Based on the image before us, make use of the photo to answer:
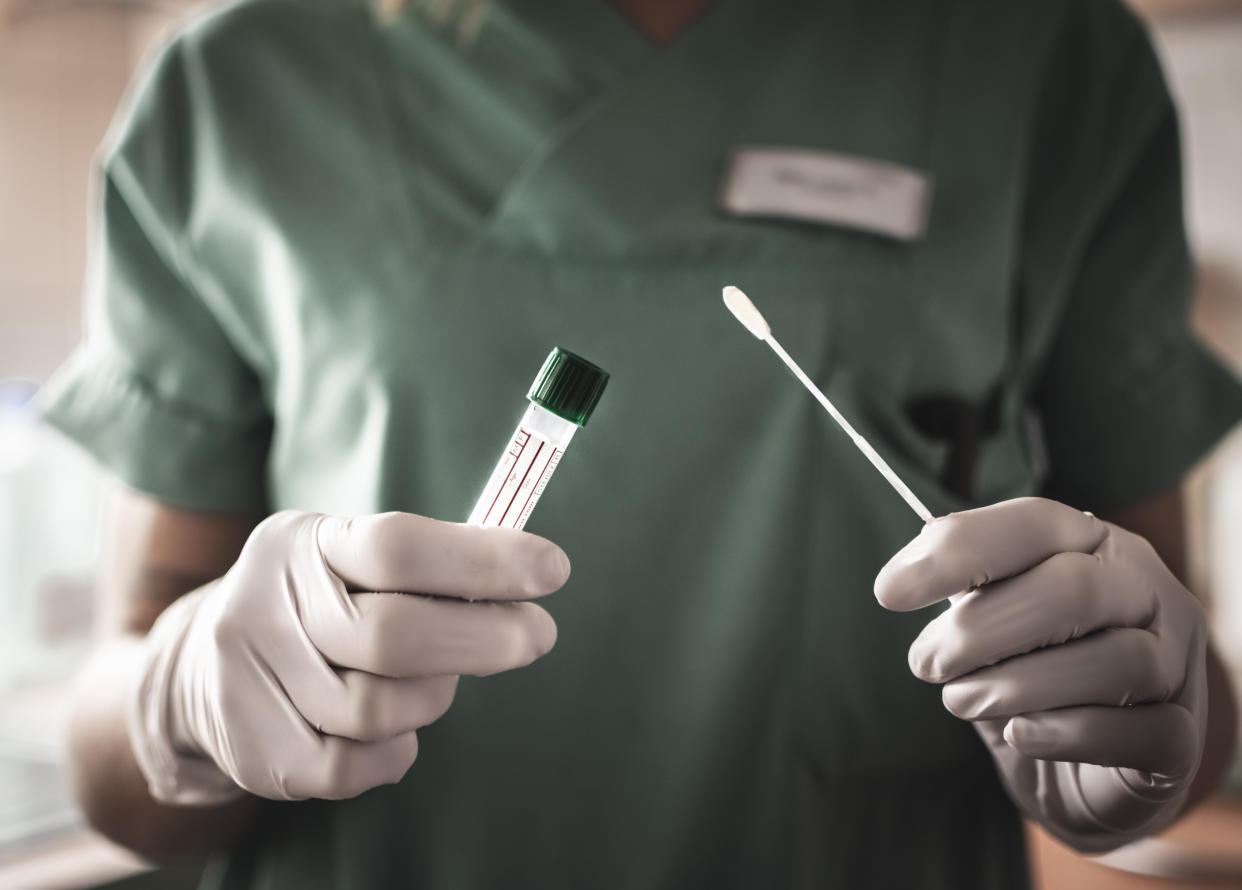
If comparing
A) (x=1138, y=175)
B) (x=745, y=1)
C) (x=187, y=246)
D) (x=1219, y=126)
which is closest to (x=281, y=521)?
(x=187, y=246)

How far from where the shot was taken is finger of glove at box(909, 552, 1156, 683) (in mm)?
335

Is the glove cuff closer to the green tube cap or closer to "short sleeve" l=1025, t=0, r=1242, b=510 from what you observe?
the green tube cap

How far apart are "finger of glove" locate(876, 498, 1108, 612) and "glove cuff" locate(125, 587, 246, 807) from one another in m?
0.29

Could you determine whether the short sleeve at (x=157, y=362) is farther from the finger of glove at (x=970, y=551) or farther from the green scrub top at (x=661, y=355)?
the finger of glove at (x=970, y=551)

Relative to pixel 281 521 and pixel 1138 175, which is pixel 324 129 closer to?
pixel 281 521

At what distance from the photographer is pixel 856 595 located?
471 mm

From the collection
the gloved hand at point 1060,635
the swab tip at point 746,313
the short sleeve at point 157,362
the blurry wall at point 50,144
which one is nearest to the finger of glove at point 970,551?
the gloved hand at point 1060,635

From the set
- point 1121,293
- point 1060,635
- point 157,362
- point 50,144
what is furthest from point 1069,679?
point 50,144

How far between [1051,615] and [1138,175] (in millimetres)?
347

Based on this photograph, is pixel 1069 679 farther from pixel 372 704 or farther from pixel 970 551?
pixel 372 704

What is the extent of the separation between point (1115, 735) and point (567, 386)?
8.6 inches

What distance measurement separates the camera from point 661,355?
0.48 metres

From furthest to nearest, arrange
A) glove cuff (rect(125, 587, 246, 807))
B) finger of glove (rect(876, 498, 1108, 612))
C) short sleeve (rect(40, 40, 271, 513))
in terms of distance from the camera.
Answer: short sleeve (rect(40, 40, 271, 513)) → glove cuff (rect(125, 587, 246, 807)) → finger of glove (rect(876, 498, 1108, 612))

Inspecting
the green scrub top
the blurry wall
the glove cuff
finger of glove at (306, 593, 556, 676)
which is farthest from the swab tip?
the blurry wall
